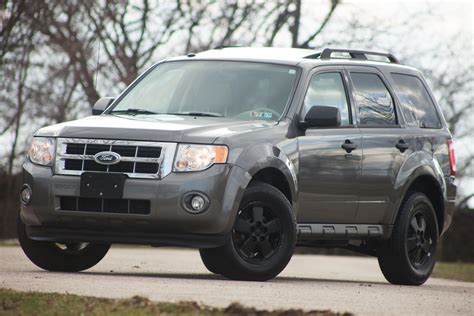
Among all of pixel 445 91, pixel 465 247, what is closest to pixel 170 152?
pixel 465 247

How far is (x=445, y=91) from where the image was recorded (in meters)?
46.0

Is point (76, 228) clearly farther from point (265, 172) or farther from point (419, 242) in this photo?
point (419, 242)

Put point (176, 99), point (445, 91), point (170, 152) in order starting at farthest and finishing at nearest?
point (445, 91) < point (176, 99) < point (170, 152)

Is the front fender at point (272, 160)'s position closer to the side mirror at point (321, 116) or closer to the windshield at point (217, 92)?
the side mirror at point (321, 116)

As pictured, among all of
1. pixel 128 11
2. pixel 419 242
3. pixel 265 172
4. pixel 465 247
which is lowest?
pixel 465 247

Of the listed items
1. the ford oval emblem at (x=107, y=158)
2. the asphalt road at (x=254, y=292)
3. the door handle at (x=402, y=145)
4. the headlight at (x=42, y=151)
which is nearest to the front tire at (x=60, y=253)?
the asphalt road at (x=254, y=292)

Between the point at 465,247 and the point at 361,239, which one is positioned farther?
the point at 465,247

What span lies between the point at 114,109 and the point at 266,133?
1.72m

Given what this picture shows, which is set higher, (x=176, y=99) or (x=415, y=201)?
(x=176, y=99)

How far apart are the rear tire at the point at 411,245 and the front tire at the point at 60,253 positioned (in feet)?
8.85

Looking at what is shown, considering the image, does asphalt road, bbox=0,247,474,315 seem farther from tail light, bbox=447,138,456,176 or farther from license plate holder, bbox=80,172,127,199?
tail light, bbox=447,138,456,176

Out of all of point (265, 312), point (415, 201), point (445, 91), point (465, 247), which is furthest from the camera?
point (445, 91)

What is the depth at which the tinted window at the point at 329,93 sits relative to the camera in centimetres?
1305

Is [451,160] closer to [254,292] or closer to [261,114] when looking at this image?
[261,114]
